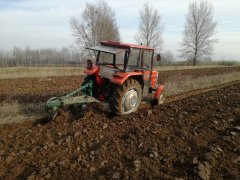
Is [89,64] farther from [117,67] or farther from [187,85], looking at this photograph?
[187,85]

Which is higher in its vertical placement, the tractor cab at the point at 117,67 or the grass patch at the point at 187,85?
the tractor cab at the point at 117,67

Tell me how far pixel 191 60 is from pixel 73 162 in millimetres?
46781

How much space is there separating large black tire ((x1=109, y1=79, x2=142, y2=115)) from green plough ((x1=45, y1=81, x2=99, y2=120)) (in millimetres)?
531

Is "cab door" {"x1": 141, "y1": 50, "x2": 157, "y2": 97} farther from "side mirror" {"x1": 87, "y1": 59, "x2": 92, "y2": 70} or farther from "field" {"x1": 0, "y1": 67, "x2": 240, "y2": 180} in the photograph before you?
"side mirror" {"x1": 87, "y1": 59, "x2": 92, "y2": 70}

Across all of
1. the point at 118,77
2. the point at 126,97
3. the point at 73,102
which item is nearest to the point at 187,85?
the point at 126,97

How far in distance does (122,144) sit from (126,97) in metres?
2.16

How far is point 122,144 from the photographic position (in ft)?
18.6

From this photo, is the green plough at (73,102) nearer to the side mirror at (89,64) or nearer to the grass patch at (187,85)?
the side mirror at (89,64)

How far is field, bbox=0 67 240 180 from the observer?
4.59m

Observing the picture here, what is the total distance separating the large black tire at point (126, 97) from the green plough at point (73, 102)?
0.53m

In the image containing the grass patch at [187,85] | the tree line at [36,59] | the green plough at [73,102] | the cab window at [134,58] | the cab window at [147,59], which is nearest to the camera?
the green plough at [73,102]

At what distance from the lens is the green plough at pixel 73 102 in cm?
676

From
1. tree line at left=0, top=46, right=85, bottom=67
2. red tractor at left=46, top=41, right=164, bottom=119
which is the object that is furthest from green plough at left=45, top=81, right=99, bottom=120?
tree line at left=0, top=46, right=85, bottom=67

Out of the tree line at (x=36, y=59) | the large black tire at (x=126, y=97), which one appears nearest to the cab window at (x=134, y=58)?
the large black tire at (x=126, y=97)
